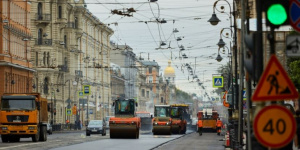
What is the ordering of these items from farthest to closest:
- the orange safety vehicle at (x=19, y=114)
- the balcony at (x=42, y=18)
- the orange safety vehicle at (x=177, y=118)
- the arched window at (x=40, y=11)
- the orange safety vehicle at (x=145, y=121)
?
the arched window at (x=40, y=11), the balcony at (x=42, y=18), the orange safety vehicle at (x=145, y=121), the orange safety vehicle at (x=177, y=118), the orange safety vehicle at (x=19, y=114)

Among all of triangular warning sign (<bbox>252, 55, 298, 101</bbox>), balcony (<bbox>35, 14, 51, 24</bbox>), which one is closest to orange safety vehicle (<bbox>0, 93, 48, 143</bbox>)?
triangular warning sign (<bbox>252, 55, 298, 101</bbox>)

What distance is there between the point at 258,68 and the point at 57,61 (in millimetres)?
93301

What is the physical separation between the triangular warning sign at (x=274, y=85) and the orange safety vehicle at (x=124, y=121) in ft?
135

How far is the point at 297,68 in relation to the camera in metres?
43.6

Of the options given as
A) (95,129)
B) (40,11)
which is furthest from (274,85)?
(40,11)

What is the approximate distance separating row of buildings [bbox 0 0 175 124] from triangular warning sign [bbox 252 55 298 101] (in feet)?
192

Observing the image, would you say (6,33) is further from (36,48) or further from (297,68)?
(297,68)

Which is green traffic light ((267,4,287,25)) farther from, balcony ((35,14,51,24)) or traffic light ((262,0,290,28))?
balcony ((35,14,51,24))

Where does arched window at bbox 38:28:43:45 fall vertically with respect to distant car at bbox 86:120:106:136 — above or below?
above

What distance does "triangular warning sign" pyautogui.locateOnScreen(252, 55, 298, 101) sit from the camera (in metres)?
10.7

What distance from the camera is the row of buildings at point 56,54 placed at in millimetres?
82500

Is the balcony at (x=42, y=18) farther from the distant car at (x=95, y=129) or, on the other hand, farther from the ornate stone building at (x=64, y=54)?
the distant car at (x=95, y=129)

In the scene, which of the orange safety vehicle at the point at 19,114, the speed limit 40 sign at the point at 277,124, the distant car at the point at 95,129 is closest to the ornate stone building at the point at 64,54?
the distant car at the point at 95,129

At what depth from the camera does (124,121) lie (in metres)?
52.0
